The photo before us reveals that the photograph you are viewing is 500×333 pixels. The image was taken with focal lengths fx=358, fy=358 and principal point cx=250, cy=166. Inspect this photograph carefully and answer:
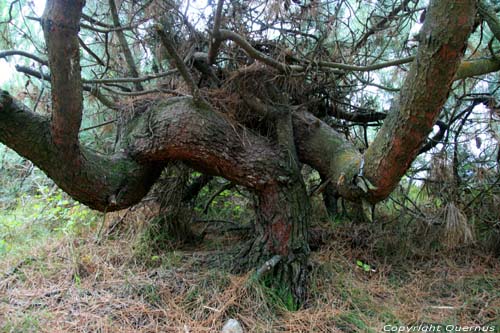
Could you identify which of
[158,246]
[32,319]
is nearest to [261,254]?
[158,246]

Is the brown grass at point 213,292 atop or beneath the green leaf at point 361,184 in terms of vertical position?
beneath

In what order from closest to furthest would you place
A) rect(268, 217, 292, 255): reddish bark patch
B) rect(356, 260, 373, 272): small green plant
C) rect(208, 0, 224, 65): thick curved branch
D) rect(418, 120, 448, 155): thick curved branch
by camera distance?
1. rect(208, 0, 224, 65): thick curved branch
2. rect(268, 217, 292, 255): reddish bark patch
3. rect(356, 260, 373, 272): small green plant
4. rect(418, 120, 448, 155): thick curved branch

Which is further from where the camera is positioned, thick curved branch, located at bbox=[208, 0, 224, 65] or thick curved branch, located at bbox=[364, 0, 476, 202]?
thick curved branch, located at bbox=[208, 0, 224, 65]

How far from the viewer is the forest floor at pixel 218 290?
74.8 inches

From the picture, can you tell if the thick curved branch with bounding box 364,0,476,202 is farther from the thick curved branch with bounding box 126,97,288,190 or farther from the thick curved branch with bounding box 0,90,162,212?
the thick curved branch with bounding box 0,90,162,212

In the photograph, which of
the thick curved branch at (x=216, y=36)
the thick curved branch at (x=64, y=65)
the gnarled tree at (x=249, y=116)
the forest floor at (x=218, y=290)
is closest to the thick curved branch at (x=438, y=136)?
the gnarled tree at (x=249, y=116)

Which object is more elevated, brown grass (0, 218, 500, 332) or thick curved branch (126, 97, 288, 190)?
thick curved branch (126, 97, 288, 190)

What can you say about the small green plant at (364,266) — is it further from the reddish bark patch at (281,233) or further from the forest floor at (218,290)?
the reddish bark patch at (281,233)

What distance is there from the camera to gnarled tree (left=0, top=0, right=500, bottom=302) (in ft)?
5.05

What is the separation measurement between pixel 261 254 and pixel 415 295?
3.26 ft

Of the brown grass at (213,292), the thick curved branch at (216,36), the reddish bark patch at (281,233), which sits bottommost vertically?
the brown grass at (213,292)

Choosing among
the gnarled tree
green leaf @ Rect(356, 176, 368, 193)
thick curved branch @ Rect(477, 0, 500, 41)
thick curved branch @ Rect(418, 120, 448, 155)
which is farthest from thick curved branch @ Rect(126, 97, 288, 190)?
thick curved branch @ Rect(418, 120, 448, 155)

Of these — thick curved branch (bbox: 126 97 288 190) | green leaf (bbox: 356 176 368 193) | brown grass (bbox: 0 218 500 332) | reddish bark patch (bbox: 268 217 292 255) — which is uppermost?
thick curved branch (bbox: 126 97 288 190)

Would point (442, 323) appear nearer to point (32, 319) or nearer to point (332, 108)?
point (332, 108)
